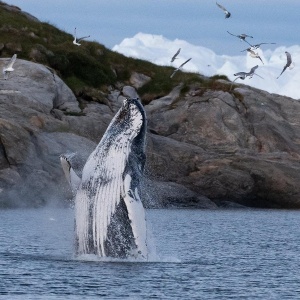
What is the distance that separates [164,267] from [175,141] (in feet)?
133

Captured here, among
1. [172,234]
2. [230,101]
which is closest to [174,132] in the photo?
[230,101]

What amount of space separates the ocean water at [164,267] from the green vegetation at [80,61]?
31247 mm

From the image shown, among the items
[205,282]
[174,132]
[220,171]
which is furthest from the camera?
[174,132]

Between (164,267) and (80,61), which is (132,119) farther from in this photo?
(80,61)

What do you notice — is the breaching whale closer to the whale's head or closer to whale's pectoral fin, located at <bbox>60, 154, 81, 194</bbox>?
the whale's head

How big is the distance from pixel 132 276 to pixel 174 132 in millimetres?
46589

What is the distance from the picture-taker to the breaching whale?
22.2 metres

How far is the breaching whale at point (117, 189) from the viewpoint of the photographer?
72.9 feet

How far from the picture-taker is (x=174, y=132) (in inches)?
2756

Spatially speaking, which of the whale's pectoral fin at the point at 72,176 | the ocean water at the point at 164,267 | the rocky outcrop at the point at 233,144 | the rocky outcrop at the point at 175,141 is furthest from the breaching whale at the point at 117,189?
the rocky outcrop at the point at 233,144

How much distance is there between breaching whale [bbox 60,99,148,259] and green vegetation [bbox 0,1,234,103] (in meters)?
49.1

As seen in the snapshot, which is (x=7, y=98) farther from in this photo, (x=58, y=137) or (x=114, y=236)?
(x=114, y=236)

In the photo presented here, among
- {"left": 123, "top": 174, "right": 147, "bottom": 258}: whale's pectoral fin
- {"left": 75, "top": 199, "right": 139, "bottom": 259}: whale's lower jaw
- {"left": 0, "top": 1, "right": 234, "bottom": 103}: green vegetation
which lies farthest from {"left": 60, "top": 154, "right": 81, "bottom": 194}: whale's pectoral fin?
{"left": 0, "top": 1, "right": 234, "bottom": 103}: green vegetation

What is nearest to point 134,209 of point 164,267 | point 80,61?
point 164,267
